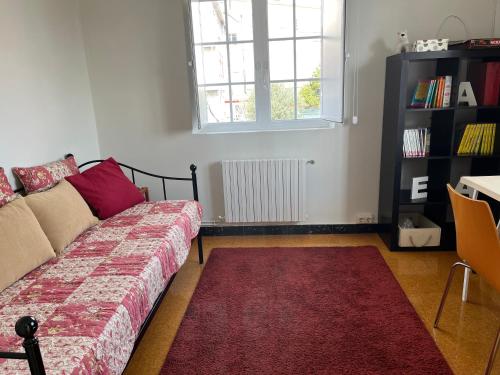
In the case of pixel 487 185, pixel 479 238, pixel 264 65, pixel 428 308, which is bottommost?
pixel 428 308

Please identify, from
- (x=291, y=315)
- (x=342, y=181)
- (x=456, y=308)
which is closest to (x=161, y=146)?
(x=342, y=181)

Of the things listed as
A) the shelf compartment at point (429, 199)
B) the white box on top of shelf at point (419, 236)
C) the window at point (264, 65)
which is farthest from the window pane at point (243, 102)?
the white box on top of shelf at point (419, 236)

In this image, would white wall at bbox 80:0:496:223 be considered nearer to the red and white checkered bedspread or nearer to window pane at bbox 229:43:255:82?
window pane at bbox 229:43:255:82

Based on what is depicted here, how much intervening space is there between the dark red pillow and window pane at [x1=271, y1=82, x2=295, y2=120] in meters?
1.38

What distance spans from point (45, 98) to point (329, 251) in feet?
8.07

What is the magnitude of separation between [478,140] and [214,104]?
2138 millimetres

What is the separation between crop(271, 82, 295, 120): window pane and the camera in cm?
315

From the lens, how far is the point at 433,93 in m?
2.75

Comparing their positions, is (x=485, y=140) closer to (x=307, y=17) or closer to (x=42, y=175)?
(x=307, y=17)

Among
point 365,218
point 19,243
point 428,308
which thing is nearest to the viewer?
point 19,243

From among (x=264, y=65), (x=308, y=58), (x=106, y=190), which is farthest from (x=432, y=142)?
(x=106, y=190)

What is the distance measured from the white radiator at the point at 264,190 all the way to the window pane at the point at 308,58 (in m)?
0.75

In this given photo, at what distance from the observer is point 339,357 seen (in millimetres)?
1800


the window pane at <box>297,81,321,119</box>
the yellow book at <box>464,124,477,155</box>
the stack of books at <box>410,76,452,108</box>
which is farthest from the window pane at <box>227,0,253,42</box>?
the yellow book at <box>464,124,477,155</box>
